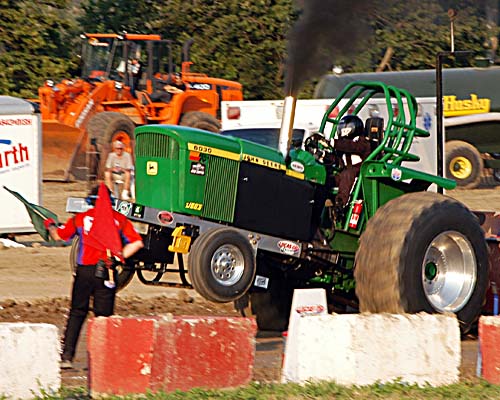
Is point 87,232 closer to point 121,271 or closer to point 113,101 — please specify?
point 121,271

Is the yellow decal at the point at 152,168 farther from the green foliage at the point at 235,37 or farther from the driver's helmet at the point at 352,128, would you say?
the green foliage at the point at 235,37

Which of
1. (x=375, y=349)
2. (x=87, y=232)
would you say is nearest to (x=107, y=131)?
(x=87, y=232)

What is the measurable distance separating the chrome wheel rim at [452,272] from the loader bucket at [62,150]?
1453 cm

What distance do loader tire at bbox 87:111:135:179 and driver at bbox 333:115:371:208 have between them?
496 inches

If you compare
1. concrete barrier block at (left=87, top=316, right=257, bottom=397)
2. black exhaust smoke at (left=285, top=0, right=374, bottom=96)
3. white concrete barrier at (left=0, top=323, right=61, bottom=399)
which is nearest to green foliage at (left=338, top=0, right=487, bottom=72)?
black exhaust smoke at (left=285, top=0, right=374, bottom=96)

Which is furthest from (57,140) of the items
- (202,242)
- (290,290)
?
(202,242)

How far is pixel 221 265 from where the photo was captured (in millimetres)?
8961

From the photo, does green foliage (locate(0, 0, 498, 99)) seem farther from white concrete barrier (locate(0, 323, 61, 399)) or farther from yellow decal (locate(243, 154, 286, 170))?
white concrete barrier (locate(0, 323, 61, 399))

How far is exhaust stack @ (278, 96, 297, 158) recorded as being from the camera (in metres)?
9.41

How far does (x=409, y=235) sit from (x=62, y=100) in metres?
15.8

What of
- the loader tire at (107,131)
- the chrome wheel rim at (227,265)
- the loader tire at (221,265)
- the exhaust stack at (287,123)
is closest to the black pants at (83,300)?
the loader tire at (221,265)

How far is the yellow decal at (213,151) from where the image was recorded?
9.20 metres

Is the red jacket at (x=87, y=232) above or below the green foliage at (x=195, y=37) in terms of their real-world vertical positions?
below

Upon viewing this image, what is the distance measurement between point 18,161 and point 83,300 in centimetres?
886
